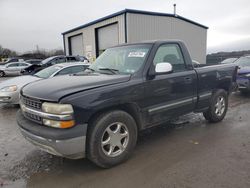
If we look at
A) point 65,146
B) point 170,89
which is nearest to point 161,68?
point 170,89

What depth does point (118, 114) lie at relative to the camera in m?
3.34

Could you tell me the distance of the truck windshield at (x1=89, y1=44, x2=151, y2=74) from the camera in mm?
3888

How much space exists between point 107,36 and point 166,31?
5.07m

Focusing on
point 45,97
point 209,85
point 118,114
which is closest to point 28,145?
point 45,97

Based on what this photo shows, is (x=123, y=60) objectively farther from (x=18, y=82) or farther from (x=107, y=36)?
(x=107, y=36)

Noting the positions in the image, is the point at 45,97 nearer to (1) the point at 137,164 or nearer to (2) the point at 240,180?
(1) the point at 137,164

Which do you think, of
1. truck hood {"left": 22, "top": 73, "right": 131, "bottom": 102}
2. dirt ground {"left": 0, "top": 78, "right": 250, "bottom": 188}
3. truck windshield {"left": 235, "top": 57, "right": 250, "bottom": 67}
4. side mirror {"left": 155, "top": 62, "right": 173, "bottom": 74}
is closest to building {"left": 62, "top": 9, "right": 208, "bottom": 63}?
truck windshield {"left": 235, "top": 57, "right": 250, "bottom": 67}

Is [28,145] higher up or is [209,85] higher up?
[209,85]

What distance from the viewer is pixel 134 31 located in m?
16.8

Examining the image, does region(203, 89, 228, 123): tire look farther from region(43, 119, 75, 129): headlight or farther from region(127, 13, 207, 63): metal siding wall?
region(127, 13, 207, 63): metal siding wall

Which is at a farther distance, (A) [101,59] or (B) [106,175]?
(A) [101,59]

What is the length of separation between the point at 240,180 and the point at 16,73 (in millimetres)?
24071

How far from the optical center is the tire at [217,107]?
17.3 feet

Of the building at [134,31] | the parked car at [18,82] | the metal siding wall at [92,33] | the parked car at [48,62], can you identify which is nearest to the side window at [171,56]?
the parked car at [18,82]
